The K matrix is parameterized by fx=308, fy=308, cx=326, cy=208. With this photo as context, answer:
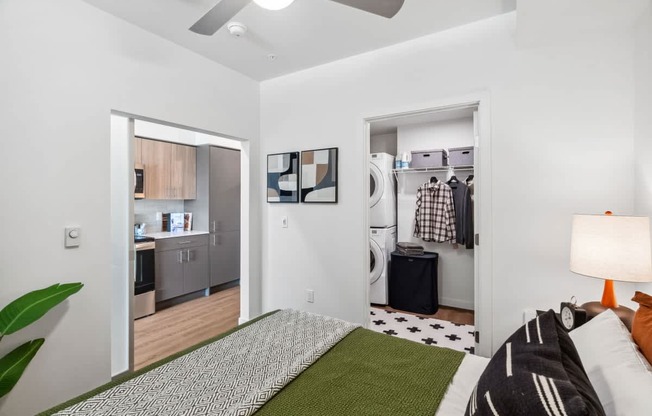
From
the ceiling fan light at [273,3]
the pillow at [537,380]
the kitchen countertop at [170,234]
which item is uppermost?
the ceiling fan light at [273,3]

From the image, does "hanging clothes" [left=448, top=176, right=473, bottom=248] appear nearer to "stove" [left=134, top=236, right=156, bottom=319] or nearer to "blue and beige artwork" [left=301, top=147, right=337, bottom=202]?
"blue and beige artwork" [left=301, top=147, right=337, bottom=202]

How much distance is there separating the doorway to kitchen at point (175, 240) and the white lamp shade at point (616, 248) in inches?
104

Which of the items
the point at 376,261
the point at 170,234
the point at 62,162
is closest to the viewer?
the point at 62,162

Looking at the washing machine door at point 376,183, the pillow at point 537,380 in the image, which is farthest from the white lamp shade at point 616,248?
the washing machine door at point 376,183

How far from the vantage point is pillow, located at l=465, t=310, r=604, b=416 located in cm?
60

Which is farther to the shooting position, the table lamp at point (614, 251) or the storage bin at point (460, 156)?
the storage bin at point (460, 156)

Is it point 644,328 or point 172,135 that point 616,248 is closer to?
point 644,328

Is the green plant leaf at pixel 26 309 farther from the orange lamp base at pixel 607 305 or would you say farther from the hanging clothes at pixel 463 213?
the hanging clothes at pixel 463 213

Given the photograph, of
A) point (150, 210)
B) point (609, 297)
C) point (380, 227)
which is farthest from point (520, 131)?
point (150, 210)

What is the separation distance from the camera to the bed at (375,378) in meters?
0.72

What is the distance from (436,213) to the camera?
3625mm

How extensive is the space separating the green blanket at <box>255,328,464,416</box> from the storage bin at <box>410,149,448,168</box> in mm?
2584

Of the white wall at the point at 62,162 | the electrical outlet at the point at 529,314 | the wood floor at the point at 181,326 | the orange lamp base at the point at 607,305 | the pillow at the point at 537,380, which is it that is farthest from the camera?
the wood floor at the point at 181,326

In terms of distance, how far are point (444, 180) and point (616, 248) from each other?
2377mm
